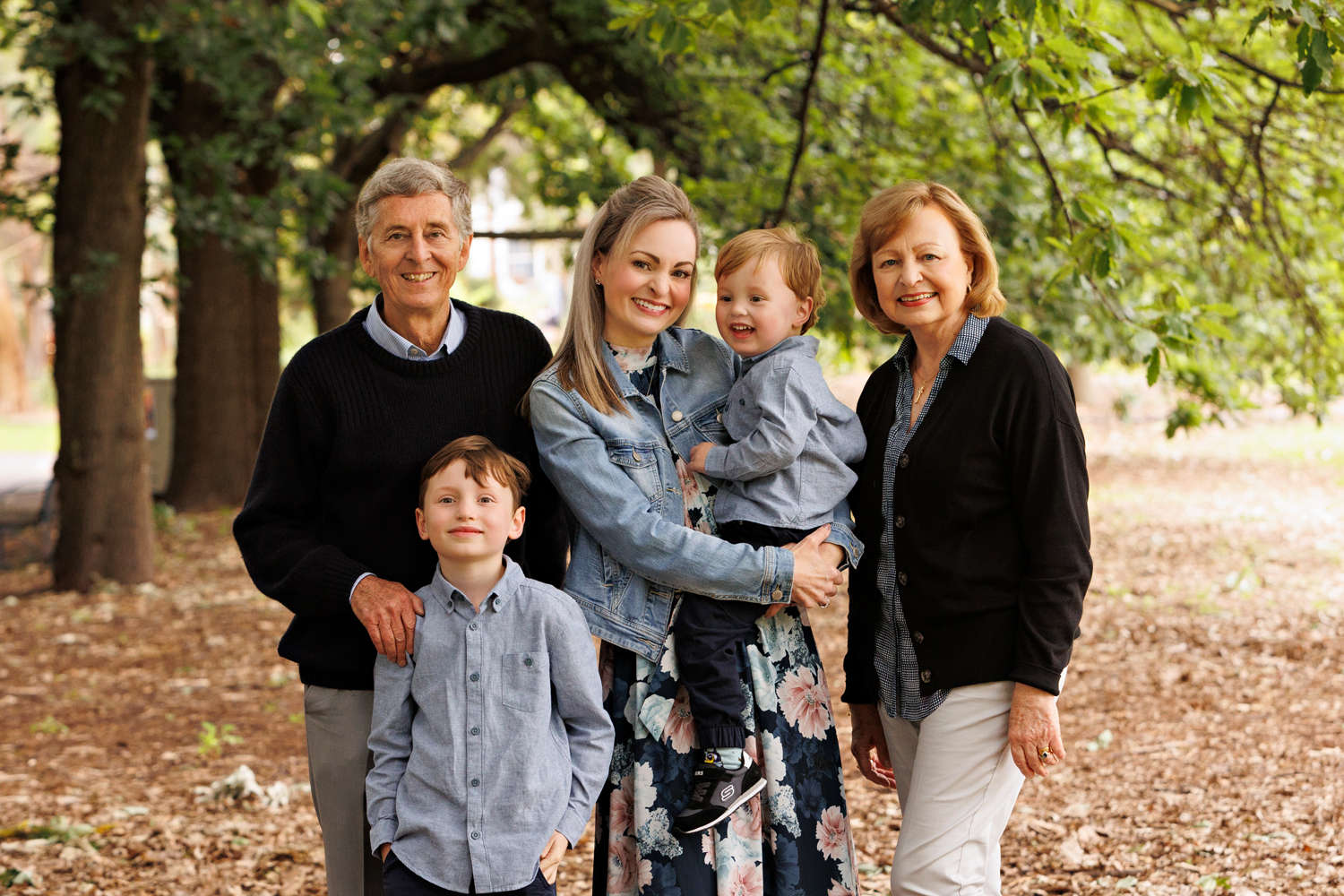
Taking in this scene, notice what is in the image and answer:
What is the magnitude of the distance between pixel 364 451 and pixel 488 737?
691 millimetres

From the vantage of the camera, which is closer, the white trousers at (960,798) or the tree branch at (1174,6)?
the white trousers at (960,798)

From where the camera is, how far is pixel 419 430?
101 inches

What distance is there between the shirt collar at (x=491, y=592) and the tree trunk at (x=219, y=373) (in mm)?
8980

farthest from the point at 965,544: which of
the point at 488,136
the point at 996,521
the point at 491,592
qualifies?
the point at 488,136

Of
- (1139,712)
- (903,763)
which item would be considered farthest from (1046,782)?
(903,763)

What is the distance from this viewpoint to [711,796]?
2.43 metres

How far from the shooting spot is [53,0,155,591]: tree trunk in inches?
313

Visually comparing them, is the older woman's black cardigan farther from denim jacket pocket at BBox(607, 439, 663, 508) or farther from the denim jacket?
denim jacket pocket at BBox(607, 439, 663, 508)

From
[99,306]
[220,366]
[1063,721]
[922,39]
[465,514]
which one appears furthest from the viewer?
[220,366]

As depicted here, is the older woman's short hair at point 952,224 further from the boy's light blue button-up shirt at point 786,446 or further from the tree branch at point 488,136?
the tree branch at point 488,136

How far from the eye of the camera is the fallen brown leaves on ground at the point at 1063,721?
4.01m

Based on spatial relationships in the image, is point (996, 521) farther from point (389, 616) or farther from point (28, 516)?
point (28, 516)

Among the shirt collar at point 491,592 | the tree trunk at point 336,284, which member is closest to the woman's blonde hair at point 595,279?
the shirt collar at point 491,592

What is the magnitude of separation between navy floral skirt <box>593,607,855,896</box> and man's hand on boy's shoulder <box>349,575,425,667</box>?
1.51 feet
